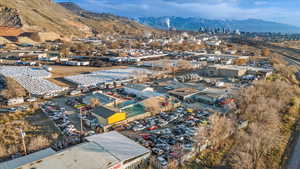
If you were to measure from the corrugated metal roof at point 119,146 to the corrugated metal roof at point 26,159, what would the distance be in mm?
1634

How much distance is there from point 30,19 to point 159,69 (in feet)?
169

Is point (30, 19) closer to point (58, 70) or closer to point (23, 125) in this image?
point (58, 70)

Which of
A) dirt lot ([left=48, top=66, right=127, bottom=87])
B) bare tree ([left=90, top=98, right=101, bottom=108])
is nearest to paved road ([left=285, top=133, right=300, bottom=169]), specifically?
bare tree ([left=90, top=98, right=101, bottom=108])

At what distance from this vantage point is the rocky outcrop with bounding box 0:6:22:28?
54781 millimetres

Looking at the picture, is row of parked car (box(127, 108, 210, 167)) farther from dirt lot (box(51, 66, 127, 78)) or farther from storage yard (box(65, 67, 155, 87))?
dirt lot (box(51, 66, 127, 78))

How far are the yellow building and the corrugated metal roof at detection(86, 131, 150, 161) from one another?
1.56 metres

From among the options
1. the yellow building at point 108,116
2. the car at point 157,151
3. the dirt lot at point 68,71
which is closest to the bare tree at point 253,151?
the car at point 157,151

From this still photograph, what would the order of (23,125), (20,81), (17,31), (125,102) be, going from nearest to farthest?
(23,125) → (125,102) → (20,81) → (17,31)

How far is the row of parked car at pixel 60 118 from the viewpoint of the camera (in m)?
9.97

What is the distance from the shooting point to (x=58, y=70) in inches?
958

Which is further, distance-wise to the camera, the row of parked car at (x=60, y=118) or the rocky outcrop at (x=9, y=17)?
the rocky outcrop at (x=9, y=17)

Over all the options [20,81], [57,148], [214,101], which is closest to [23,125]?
[57,148]

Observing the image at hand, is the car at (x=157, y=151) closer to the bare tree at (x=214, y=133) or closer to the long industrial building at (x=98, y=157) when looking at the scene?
the long industrial building at (x=98, y=157)

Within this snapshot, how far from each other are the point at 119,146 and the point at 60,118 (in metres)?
5.11
